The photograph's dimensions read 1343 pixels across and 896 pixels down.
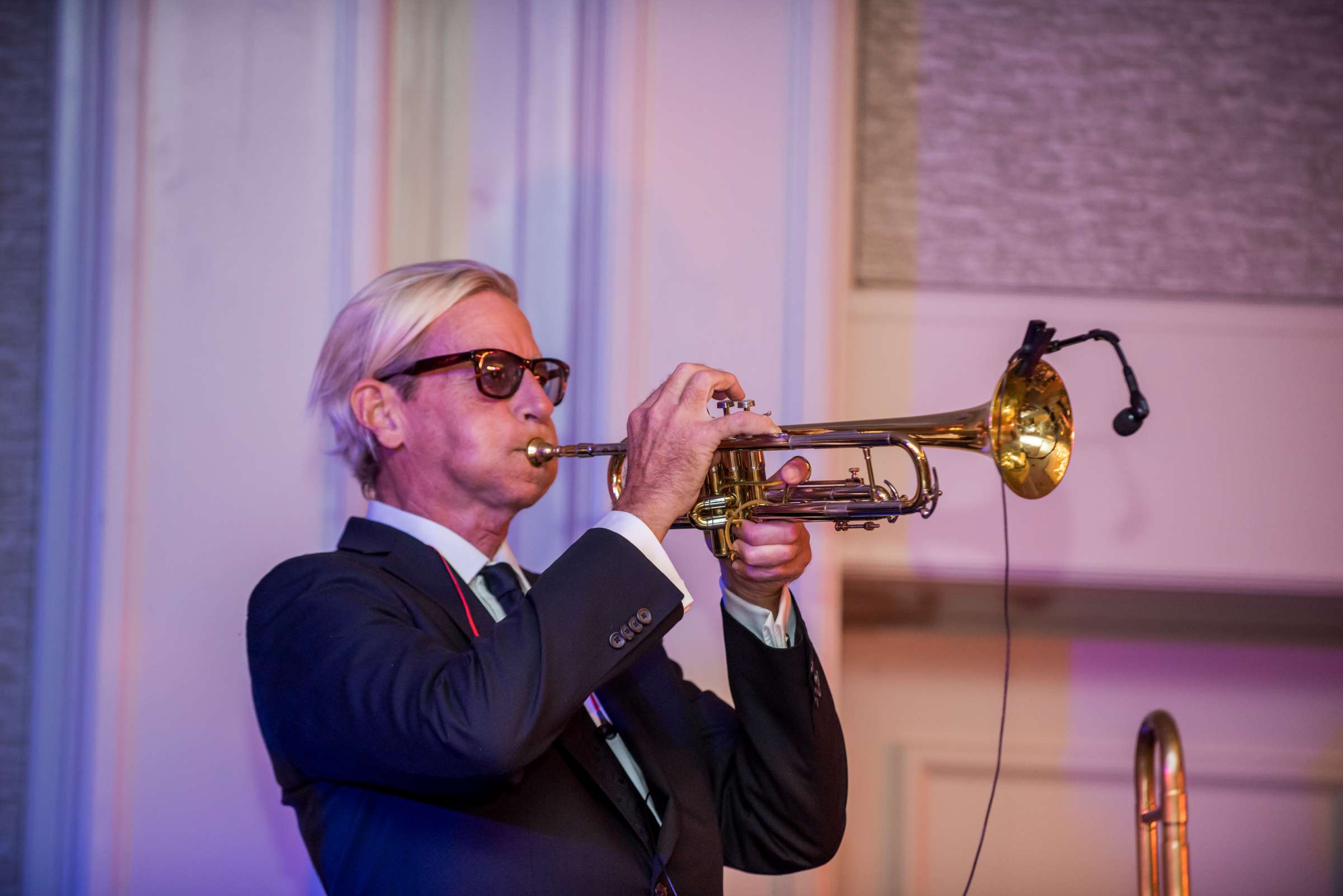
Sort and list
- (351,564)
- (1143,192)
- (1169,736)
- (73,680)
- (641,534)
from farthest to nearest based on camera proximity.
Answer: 1. (1143,192)
2. (73,680)
3. (1169,736)
4. (351,564)
5. (641,534)

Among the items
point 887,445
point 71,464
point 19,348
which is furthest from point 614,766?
point 19,348

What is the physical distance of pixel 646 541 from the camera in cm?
150

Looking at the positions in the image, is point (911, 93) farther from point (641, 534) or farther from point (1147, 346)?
point (641, 534)

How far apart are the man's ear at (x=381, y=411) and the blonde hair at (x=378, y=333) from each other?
16mm

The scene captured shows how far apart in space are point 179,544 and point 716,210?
4.68ft

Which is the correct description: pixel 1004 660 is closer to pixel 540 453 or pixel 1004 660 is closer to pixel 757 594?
pixel 757 594

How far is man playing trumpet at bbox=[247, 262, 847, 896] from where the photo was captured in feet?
4.71

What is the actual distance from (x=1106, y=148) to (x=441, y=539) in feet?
6.39

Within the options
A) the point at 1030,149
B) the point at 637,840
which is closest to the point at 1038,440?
the point at 637,840

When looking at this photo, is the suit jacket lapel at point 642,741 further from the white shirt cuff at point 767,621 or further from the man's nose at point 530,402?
the man's nose at point 530,402

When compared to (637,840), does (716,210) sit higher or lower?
higher

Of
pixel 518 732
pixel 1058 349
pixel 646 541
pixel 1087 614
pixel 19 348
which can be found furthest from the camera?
pixel 1087 614

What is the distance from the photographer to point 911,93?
2.83 m

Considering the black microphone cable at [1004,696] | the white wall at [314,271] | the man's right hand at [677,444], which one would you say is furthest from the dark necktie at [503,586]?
the black microphone cable at [1004,696]
